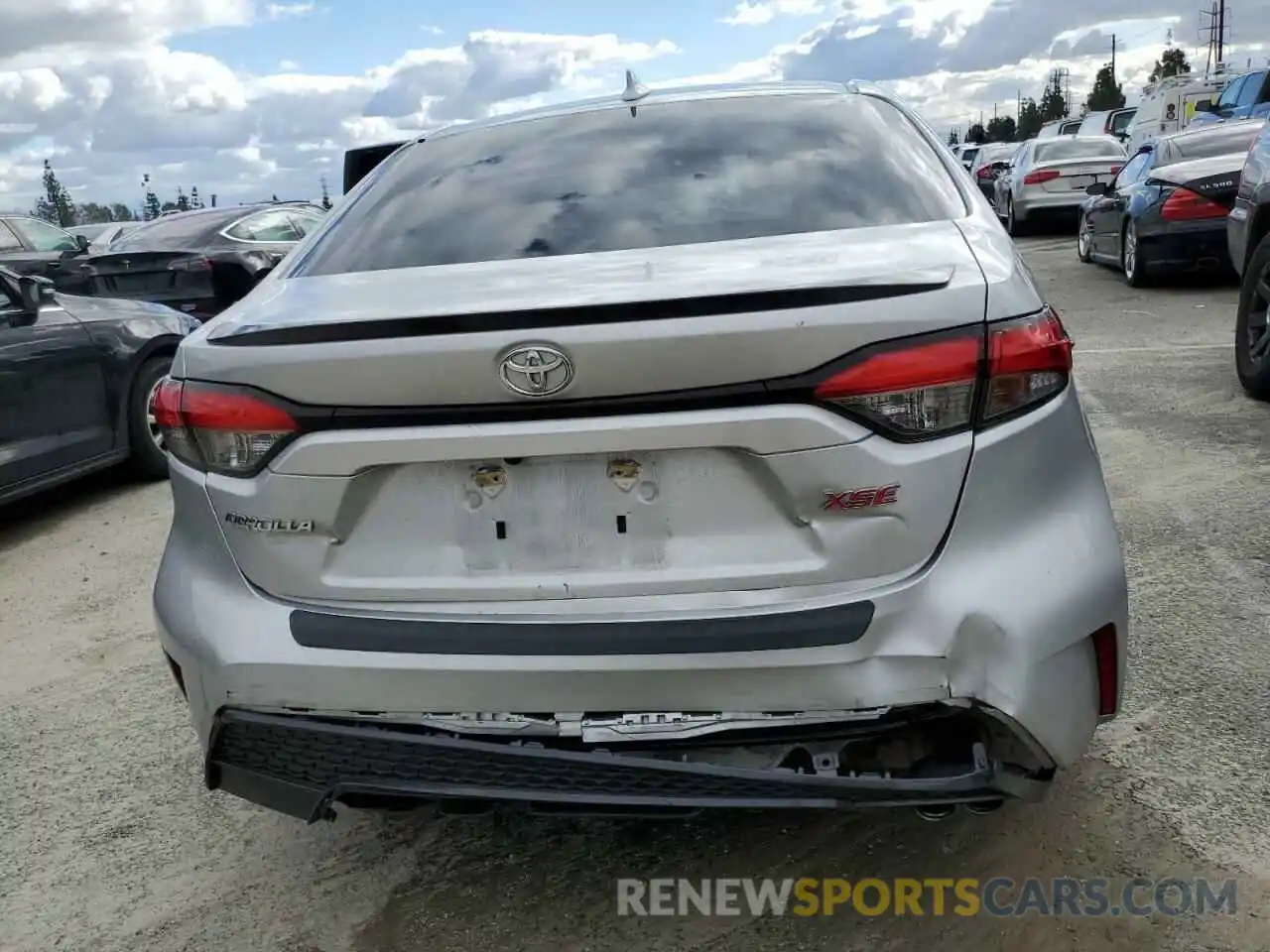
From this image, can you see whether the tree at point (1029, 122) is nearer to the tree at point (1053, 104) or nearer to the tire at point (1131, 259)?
the tree at point (1053, 104)

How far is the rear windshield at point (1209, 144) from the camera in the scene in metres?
11.6

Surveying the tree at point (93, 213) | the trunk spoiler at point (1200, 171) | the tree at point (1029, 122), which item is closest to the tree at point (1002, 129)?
the tree at point (1029, 122)

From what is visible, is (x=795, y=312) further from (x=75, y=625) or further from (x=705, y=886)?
(x=75, y=625)

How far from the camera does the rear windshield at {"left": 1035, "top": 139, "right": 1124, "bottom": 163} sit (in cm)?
1736

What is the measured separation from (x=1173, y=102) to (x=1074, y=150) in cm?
1006

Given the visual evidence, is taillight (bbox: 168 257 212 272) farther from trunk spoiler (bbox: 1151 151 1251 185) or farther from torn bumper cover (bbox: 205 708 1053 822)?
trunk spoiler (bbox: 1151 151 1251 185)

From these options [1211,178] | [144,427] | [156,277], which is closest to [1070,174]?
[1211,178]

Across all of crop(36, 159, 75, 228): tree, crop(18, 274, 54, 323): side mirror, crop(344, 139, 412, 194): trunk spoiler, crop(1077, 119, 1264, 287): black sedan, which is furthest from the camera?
crop(36, 159, 75, 228): tree

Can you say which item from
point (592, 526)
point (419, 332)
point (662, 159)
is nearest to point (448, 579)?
point (592, 526)

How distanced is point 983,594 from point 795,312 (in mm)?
568

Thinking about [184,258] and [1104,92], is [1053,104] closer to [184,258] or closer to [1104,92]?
[1104,92]

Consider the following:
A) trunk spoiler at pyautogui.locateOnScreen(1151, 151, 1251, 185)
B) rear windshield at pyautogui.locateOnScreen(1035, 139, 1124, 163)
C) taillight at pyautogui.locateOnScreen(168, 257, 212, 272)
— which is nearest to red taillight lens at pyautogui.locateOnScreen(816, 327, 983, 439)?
taillight at pyautogui.locateOnScreen(168, 257, 212, 272)

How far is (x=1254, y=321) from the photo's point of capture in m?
6.19

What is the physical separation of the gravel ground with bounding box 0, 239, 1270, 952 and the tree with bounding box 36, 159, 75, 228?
4603cm
